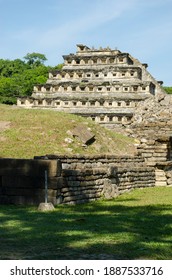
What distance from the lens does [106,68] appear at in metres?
70.4

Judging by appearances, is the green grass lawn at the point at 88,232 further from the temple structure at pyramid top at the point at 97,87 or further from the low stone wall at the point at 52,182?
the temple structure at pyramid top at the point at 97,87

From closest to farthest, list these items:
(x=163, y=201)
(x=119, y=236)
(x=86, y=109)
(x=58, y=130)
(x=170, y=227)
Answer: (x=119, y=236) < (x=170, y=227) < (x=163, y=201) < (x=58, y=130) < (x=86, y=109)

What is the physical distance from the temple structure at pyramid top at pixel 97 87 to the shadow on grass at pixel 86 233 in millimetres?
47989

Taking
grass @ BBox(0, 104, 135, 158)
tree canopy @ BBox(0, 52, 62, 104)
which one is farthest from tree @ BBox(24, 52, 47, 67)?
grass @ BBox(0, 104, 135, 158)

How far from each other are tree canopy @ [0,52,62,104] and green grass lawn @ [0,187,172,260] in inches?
2550

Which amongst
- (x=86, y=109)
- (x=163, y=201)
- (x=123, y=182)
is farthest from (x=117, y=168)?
(x=86, y=109)

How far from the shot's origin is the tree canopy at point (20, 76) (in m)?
79.9

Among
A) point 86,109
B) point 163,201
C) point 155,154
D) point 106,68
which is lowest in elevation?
point 163,201

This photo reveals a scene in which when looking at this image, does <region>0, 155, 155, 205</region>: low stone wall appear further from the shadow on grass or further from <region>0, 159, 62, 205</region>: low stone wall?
the shadow on grass

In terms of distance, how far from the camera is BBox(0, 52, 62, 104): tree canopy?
262 feet

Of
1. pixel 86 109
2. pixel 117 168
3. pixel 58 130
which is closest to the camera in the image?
pixel 117 168

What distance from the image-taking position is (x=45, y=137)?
91.5 feet

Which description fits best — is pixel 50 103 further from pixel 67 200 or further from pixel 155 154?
pixel 67 200

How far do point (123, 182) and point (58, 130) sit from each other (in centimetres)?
1243
